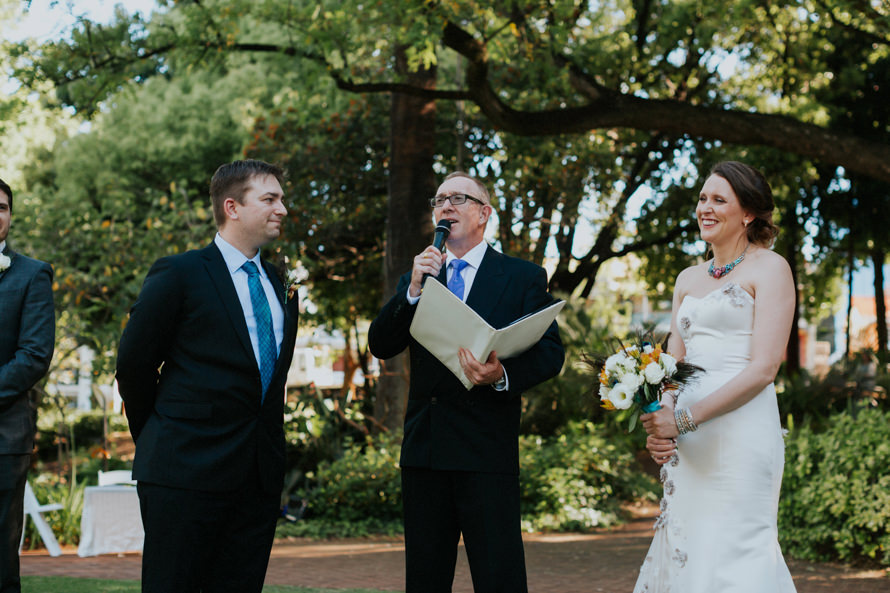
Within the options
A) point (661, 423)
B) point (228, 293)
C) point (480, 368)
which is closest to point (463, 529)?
point (480, 368)

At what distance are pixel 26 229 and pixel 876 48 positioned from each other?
1427 cm

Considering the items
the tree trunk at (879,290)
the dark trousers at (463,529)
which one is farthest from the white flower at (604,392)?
the tree trunk at (879,290)

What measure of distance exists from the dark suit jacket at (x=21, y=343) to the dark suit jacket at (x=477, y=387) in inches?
68.5

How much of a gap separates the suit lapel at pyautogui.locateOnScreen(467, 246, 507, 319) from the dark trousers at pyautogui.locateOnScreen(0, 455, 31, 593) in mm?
2415

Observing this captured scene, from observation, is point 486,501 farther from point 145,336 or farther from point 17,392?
point 17,392

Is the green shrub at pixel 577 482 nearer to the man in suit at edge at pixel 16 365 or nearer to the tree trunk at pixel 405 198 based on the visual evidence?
the tree trunk at pixel 405 198

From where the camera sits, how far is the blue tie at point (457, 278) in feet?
13.1

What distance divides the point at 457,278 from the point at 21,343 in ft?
7.29

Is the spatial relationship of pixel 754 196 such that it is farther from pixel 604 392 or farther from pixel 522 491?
pixel 522 491

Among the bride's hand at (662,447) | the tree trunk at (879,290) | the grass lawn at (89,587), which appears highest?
the tree trunk at (879,290)

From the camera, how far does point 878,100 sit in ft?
51.7

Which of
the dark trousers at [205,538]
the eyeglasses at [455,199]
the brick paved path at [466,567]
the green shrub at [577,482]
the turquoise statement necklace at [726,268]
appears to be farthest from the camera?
the green shrub at [577,482]

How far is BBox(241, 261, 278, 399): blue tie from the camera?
371 centimetres

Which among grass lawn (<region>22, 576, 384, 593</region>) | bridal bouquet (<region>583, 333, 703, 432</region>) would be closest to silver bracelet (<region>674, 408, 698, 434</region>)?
bridal bouquet (<region>583, 333, 703, 432</region>)
